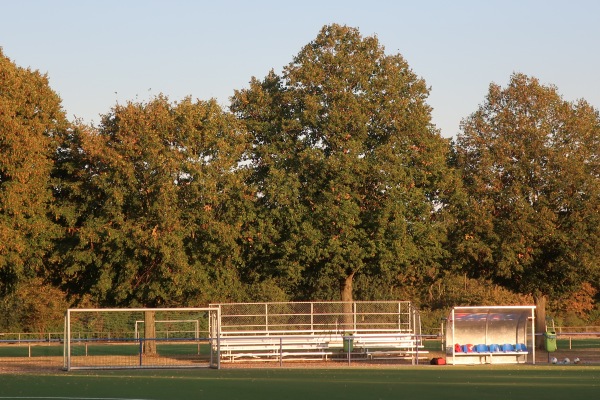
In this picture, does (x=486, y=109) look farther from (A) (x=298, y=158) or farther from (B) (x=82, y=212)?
(B) (x=82, y=212)

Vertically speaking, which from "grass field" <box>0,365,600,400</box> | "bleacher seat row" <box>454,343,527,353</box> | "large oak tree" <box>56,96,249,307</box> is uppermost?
"large oak tree" <box>56,96,249,307</box>

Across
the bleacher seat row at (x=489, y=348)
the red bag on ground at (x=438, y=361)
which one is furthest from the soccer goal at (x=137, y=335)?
the bleacher seat row at (x=489, y=348)

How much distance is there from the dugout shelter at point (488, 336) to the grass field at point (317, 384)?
8.92ft

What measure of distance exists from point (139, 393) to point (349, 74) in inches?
1047

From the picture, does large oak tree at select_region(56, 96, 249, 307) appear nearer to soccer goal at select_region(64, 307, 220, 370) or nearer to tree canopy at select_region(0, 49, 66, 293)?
tree canopy at select_region(0, 49, 66, 293)

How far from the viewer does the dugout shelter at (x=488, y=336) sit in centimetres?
4281

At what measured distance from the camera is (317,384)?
30797 millimetres

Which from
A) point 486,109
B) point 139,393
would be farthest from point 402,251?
point 139,393

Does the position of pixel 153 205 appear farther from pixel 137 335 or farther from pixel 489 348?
pixel 489 348

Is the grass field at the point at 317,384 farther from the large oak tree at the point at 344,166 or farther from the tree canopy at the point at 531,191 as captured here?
the tree canopy at the point at 531,191

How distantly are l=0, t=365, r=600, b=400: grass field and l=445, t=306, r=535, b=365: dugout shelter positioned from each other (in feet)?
8.92

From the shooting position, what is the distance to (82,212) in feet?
161

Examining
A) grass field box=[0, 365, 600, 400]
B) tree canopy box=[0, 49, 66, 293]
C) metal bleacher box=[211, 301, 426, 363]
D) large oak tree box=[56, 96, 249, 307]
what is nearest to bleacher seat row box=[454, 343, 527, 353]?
metal bleacher box=[211, 301, 426, 363]

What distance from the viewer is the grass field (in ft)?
88.7
